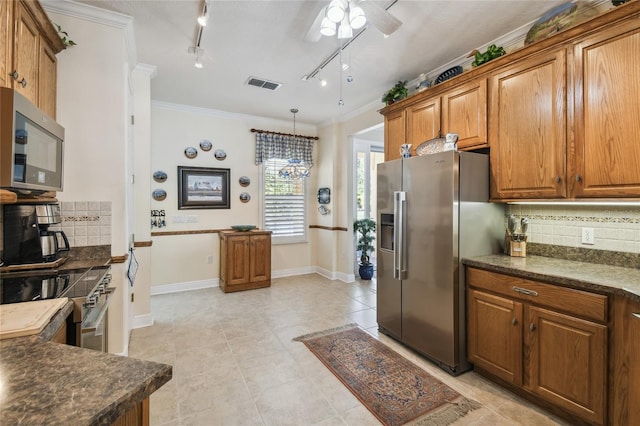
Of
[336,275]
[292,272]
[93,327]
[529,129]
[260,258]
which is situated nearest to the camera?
[93,327]

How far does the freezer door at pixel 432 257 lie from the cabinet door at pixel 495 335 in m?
0.14

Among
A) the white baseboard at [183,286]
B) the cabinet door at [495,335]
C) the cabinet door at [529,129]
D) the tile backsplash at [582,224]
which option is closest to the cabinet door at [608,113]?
the cabinet door at [529,129]

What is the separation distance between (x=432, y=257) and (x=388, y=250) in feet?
1.78

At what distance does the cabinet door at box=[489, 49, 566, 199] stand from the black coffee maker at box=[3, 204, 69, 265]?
3.34m

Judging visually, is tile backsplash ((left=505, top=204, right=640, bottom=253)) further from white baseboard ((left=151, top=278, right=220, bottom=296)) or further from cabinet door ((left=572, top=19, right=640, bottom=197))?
white baseboard ((left=151, top=278, right=220, bottom=296))

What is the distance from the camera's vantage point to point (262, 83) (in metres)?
3.73

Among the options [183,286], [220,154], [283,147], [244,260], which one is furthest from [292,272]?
[220,154]

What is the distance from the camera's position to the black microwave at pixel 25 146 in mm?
1269

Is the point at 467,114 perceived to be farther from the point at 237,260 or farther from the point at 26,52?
the point at 237,260

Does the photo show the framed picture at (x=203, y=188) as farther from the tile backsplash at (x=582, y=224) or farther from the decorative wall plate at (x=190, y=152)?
the tile backsplash at (x=582, y=224)

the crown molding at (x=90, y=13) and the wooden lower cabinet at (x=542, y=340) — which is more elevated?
the crown molding at (x=90, y=13)

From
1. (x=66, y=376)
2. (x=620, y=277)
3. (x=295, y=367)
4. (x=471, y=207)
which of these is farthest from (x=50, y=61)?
(x=620, y=277)

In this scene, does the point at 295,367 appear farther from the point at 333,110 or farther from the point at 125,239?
the point at 333,110

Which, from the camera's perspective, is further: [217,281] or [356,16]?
[217,281]
